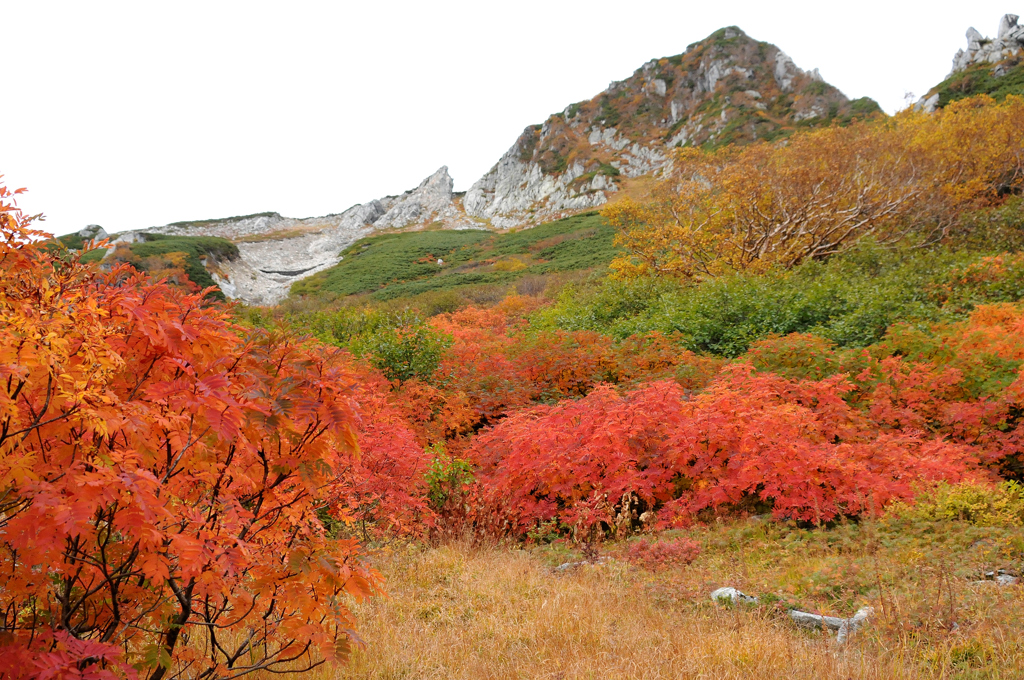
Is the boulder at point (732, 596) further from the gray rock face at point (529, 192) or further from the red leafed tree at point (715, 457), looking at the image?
the gray rock face at point (529, 192)

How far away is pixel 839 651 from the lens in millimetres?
3250

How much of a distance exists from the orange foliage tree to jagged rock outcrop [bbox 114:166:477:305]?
28.2 meters

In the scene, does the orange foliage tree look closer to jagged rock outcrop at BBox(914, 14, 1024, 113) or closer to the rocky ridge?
jagged rock outcrop at BBox(914, 14, 1024, 113)

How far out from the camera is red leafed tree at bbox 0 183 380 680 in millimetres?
1812

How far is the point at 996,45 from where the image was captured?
31.4 meters

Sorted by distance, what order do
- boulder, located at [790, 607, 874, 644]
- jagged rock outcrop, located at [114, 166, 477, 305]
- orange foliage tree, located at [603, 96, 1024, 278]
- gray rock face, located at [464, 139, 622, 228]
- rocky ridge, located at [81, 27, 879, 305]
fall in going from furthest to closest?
gray rock face, located at [464, 139, 622, 228] → rocky ridge, located at [81, 27, 879, 305] → jagged rock outcrop, located at [114, 166, 477, 305] → orange foliage tree, located at [603, 96, 1024, 278] → boulder, located at [790, 607, 874, 644]

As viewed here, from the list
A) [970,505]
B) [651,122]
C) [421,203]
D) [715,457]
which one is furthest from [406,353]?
[421,203]

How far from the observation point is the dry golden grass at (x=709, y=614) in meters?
3.06

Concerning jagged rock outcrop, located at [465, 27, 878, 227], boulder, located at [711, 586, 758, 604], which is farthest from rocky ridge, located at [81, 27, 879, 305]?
boulder, located at [711, 586, 758, 604]

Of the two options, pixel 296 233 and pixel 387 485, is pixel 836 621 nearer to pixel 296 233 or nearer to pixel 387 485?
pixel 387 485

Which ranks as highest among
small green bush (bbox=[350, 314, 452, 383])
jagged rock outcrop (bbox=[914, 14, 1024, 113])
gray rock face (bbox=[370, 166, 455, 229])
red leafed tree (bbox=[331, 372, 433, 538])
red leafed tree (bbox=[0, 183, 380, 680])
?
gray rock face (bbox=[370, 166, 455, 229])

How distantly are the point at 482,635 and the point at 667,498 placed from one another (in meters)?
3.33

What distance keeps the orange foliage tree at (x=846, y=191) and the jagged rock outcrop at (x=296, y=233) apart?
2818 cm

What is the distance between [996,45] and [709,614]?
42701 mm
